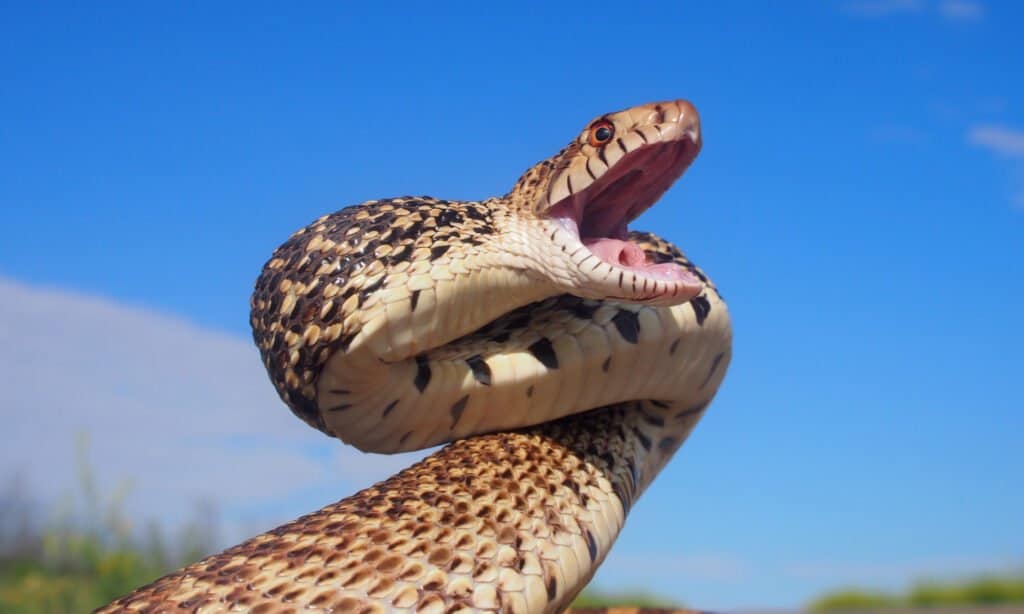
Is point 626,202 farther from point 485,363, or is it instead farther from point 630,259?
point 485,363

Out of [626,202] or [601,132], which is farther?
[626,202]

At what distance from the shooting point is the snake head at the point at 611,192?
375cm

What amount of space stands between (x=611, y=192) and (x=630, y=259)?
0.31 m

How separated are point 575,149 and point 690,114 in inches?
16.6

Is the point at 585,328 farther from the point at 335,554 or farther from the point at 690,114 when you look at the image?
the point at 335,554

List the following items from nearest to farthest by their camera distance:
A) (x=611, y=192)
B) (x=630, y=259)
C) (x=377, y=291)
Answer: (x=377, y=291) < (x=630, y=259) < (x=611, y=192)

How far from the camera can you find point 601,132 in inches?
154

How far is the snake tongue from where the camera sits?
378 centimetres

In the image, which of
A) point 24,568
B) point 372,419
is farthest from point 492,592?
point 24,568

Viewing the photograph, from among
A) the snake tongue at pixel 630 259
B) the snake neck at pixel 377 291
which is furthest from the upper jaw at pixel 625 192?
the snake neck at pixel 377 291

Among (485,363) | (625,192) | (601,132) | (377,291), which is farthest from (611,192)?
(377,291)

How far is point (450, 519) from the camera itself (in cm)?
356

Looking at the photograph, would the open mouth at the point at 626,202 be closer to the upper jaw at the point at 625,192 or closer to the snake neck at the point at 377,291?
the upper jaw at the point at 625,192

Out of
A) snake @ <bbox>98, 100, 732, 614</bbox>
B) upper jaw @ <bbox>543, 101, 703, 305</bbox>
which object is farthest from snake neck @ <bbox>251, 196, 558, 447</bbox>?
upper jaw @ <bbox>543, 101, 703, 305</bbox>
